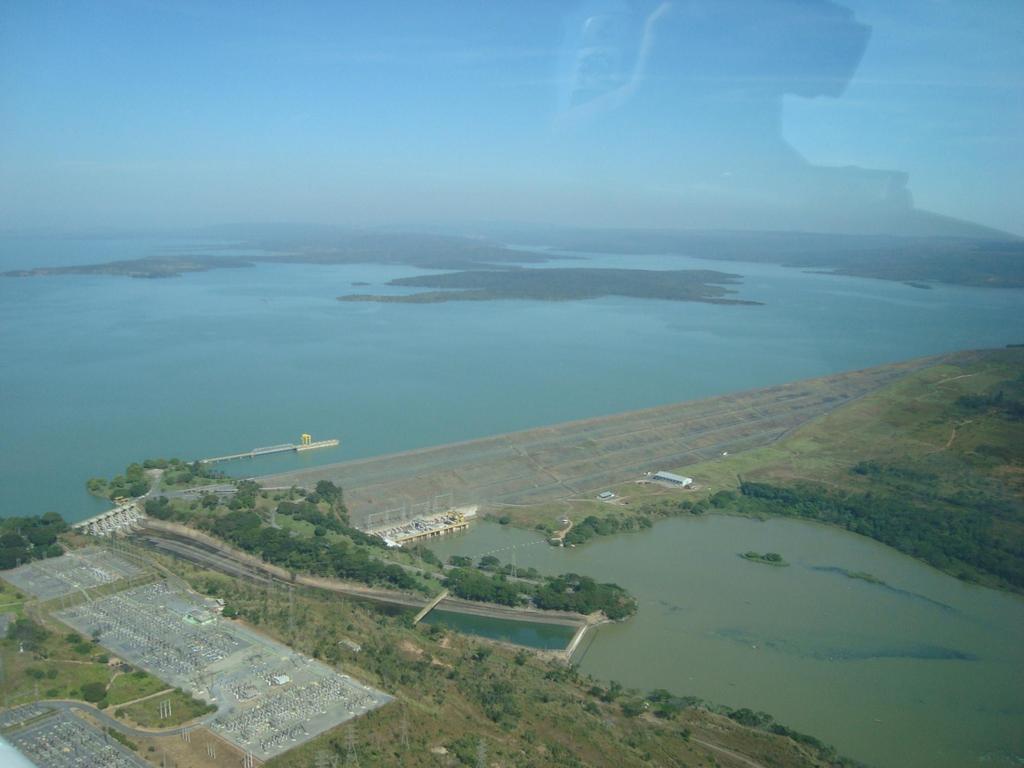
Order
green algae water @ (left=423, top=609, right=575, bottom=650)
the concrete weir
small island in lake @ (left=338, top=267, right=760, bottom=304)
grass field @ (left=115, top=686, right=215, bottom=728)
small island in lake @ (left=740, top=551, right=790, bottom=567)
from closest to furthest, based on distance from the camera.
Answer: grass field @ (left=115, top=686, right=215, bottom=728) < green algae water @ (left=423, top=609, right=575, bottom=650) < small island in lake @ (left=740, top=551, right=790, bottom=567) < the concrete weir < small island in lake @ (left=338, top=267, right=760, bottom=304)

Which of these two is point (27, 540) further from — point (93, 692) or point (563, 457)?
point (563, 457)

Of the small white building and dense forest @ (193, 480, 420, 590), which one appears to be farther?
the small white building

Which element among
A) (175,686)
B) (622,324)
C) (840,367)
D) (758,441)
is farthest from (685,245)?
(175,686)

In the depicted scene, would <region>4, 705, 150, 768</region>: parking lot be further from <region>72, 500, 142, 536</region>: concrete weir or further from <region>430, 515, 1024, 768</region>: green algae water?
<region>72, 500, 142, 536</region>: concrete weir

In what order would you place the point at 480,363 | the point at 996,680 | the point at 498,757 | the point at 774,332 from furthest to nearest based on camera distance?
1. the point at 774,332
2. the point at 480,363
3. the point at 996,680
4. the point at 498,757

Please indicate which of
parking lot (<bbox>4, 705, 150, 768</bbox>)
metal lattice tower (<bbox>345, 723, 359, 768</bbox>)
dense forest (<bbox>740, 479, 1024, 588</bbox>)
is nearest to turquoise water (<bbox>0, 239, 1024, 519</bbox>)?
dense forest (<bbox>740, 479, 1024, 588</bbox>)

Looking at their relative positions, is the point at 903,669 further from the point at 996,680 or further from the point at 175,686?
the point at 175,686
